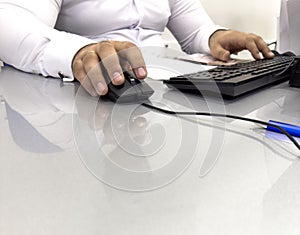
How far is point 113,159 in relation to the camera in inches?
12.8

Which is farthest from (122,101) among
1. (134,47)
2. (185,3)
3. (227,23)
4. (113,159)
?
(227,23)

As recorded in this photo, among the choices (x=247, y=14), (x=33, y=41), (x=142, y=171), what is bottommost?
(x=247, y=14)

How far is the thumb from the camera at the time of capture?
2.72 feet

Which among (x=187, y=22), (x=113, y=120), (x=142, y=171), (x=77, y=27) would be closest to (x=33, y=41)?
(x=77, y=27)

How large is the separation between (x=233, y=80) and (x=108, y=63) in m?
0.18

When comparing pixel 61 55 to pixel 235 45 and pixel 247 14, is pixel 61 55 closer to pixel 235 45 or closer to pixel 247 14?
pixel 235 45

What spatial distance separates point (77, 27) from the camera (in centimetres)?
86

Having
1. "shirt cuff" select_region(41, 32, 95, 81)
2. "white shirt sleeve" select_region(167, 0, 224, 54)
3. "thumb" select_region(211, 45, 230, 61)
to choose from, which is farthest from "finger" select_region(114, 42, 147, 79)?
"white shirt sleeve" select_region(167, 0, 224, 54)

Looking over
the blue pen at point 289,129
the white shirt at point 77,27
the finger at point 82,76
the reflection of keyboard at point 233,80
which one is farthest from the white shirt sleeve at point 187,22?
the blue pen at point 289,129

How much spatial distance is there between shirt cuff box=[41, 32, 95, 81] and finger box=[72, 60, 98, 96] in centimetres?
3

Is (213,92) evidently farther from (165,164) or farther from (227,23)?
(227,23)

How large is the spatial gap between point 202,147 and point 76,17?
598 mm

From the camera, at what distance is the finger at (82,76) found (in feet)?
1.72

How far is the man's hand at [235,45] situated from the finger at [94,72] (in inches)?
15.4
